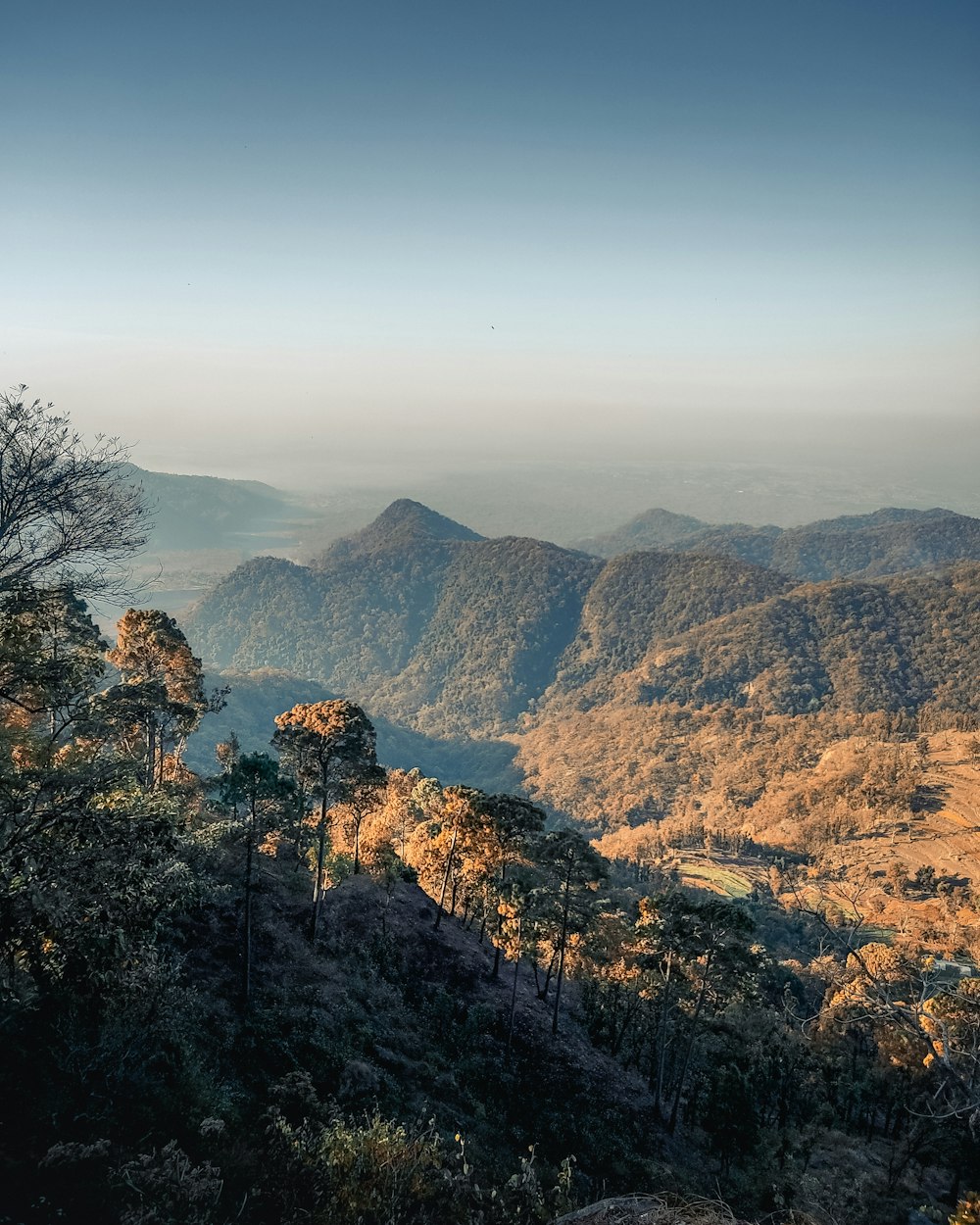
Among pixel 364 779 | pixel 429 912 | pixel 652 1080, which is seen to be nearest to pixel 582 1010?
pixel 652 1080

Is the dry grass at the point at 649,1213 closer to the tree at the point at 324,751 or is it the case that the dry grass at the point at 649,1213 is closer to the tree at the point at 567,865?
the tree at the point at 567,865

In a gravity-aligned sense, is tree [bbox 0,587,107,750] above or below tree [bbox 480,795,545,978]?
above

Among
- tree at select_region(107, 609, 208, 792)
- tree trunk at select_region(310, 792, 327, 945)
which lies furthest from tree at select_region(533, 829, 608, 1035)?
tree at select_region(107, 609, 208, 792)

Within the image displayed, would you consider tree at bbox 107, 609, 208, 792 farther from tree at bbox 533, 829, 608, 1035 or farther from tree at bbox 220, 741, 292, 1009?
tree at bbox 533, 829, 608, 1035

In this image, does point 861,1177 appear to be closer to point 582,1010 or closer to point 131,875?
point 582,1010

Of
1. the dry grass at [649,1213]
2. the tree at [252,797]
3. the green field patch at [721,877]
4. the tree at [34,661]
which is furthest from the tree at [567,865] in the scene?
the green field patch at [721,877]

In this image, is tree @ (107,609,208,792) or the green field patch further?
the green field patch
